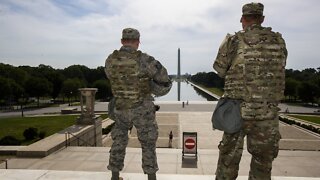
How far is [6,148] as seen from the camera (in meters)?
15.8

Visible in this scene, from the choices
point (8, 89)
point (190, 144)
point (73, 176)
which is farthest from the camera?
point (8, 89)

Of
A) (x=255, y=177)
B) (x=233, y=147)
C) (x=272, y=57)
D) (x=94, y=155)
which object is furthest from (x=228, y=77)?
(x=94, y=155)

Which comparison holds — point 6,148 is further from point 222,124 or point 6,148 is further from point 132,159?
point 222,124

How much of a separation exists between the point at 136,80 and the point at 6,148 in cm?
1288

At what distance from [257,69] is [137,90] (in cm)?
192

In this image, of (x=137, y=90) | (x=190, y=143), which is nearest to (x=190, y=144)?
(x=190, y=143)

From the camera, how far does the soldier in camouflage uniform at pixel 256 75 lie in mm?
4281

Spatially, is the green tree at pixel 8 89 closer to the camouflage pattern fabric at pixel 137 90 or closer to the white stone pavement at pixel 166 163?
the white stone pavement at pixel 166 163

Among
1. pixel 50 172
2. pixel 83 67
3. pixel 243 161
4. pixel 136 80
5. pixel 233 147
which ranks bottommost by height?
pixel 243 161

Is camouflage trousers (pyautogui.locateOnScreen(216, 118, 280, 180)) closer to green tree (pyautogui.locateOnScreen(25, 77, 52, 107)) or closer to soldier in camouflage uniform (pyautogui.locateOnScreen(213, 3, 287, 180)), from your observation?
soldier in camouflage uniform (pyautogui.locateOnScreen(213, 3, 287, 180))

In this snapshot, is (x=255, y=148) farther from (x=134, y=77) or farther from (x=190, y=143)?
(x=190, y=143)

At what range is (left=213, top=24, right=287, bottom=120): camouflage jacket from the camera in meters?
4.28

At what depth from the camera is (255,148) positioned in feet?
14.5

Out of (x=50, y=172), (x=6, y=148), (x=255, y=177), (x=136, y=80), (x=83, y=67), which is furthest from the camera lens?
(x=83, y=67)
